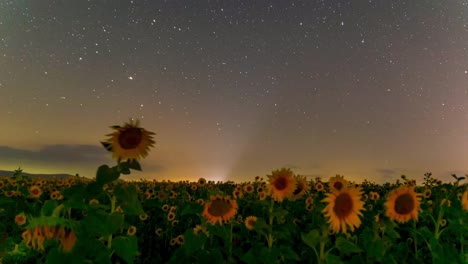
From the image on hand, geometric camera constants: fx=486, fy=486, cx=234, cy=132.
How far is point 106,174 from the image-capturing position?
111 inches

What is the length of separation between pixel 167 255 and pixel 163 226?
0.73m

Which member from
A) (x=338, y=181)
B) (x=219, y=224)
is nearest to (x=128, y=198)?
(x=219, y=224)

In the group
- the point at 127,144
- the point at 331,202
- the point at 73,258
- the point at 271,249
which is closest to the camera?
the point at 73,258

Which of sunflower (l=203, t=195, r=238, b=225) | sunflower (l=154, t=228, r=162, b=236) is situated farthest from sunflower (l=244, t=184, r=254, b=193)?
sunflower (l=203, t=195, r=238, b=225)

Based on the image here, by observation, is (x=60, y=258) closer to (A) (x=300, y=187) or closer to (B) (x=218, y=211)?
(B) (x=218, y=211)

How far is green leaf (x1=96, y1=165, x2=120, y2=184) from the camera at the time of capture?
110 inches

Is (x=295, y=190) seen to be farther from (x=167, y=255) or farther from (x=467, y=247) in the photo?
(x=167, y=255)

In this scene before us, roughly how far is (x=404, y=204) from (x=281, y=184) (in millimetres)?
1290

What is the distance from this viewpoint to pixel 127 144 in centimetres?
318

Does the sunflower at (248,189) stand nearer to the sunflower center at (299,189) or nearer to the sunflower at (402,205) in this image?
the sunflower center at (299,189)

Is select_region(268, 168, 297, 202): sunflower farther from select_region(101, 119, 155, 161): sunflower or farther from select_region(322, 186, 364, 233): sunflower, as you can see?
select_region(101, 119, 155, 161): sunflower

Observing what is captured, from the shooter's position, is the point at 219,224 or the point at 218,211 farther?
the point at 219,224

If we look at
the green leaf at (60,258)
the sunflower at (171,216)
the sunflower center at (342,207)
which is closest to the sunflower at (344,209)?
the sunflower center at (342,207)

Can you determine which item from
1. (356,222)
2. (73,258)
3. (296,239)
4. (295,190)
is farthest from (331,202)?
(296,239)
